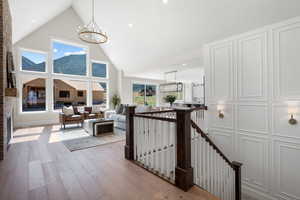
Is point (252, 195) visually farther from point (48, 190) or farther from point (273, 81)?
point (48, 190)

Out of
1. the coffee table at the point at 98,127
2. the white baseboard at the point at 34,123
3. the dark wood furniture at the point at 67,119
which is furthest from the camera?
the white baseboard at the point at 34,123

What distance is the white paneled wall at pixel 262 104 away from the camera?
2961 millimetres

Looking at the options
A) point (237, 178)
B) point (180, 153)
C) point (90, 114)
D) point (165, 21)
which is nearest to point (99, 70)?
point (90, 114)

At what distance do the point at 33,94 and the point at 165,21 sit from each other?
6.50 meters

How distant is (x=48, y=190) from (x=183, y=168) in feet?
5.95

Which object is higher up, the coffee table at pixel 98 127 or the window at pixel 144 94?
the window at pixel 144 94

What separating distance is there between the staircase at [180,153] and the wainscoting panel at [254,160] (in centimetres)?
102

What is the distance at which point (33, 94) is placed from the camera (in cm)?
646

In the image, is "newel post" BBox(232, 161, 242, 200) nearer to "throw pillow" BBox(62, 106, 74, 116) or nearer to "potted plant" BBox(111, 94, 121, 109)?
"throw pillow" BBox(62, 106, 74, 116)

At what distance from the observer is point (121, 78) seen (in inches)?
350

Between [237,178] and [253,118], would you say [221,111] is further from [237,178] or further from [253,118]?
[237,178]

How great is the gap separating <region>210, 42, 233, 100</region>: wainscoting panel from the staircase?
6.60 feet

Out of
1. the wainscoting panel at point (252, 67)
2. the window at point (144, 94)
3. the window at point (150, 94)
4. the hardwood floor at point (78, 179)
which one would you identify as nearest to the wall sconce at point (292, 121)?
the wainscoting panel at point (252, 67)

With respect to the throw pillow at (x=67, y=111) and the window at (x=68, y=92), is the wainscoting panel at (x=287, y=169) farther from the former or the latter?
the window at (x=68, y=92)
